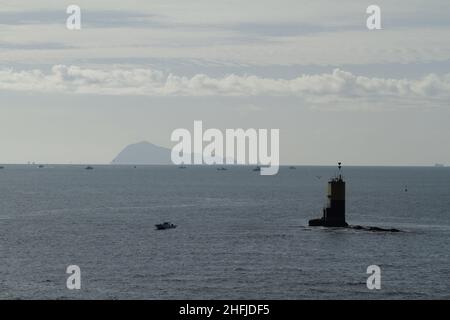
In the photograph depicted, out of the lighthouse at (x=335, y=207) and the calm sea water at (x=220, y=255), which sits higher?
the lighthouse at (x=335, y=207)

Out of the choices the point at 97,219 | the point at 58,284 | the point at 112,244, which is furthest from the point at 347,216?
the point at 58,284

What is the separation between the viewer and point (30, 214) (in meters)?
152

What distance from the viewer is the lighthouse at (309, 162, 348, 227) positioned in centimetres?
11006

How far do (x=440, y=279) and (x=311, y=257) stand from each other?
17.7 m

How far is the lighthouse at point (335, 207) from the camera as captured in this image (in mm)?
110062

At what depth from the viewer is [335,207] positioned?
115m
